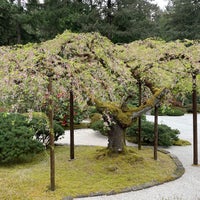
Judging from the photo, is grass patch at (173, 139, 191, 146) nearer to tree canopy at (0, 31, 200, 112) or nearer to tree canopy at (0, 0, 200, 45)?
tree canopy at (0, 31, 200, 112)

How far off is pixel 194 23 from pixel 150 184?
2027cm

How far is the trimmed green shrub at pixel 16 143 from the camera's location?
646 centimetres

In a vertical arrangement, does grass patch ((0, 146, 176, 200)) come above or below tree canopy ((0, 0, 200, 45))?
below

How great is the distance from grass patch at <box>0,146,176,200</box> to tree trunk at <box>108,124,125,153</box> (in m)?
0.18

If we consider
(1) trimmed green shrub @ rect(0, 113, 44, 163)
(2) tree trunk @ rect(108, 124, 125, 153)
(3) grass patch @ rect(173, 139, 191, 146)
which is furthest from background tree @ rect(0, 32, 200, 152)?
(3) grass patch @ rect(173, 139, 191, 146)

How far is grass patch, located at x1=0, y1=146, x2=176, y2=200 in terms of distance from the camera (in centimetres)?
508

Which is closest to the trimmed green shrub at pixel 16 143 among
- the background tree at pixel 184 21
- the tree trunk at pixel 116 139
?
the tree trunk at pixel 116 139

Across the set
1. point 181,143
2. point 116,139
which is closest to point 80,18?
point 181,143

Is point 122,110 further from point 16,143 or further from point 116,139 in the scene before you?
point 16,143

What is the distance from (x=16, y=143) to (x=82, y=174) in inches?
66.7

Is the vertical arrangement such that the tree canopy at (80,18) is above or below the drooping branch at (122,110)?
above

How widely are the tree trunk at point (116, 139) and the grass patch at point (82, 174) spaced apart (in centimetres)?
18

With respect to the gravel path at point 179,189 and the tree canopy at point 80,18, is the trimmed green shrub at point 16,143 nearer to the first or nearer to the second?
the gravel path at point 179,189

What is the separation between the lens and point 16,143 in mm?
6547
